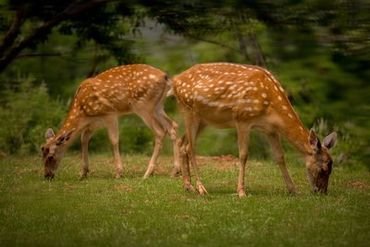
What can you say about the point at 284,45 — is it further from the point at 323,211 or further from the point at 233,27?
the point at 323,211

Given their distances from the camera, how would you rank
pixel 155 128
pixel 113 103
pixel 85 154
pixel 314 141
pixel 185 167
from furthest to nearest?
pixel 155 128, pixel 113 103, pixel 85 154, pixel 185 167, pixel 314 141

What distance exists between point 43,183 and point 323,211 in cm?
510

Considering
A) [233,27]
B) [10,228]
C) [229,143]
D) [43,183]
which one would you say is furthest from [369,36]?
[229,143]

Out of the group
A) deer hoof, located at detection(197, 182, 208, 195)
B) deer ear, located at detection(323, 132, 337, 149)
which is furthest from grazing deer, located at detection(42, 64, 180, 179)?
deer ear, located at detection(323, 132, 337, 149)

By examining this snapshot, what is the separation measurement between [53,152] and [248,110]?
4212mm

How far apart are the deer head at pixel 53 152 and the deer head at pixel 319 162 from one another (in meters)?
4.67

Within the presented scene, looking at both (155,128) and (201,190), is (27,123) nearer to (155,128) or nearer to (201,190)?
(155,128)

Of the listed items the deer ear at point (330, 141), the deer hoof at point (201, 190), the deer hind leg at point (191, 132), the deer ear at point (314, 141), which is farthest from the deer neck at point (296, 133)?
the deer hoof at point (201, 190)

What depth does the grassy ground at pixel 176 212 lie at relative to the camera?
803 cm

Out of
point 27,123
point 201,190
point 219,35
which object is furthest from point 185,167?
point 27,123

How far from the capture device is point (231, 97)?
1081 centimetres

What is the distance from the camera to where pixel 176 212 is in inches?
383

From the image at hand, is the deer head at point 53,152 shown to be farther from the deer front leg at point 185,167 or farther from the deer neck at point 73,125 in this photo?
the deer front leg at point 185,167

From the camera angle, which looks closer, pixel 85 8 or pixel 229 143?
pixel 85 8
